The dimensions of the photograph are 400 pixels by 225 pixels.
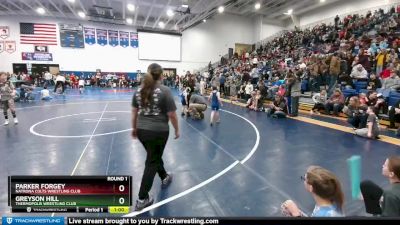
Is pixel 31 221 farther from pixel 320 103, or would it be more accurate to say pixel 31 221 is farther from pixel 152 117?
pixel 320 103

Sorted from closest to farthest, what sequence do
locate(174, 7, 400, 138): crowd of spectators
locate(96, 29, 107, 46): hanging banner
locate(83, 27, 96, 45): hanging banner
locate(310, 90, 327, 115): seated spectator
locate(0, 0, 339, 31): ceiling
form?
1. locate(174, 7, 400, 138): crowd of spectators
2. locate(310, 90, 327, 115): seated spectator
3. locate(0, 0, 339, 31): ceiling
4. locate(83, 27, 96, 45): hanging banner
5. locate(96, 29, 107, 46): hanging banner

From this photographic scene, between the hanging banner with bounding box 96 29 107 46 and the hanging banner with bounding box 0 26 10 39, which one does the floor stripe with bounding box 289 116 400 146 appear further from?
the hanging banner with bounding box 0 26 10 39

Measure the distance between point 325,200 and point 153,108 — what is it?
7.20 ft

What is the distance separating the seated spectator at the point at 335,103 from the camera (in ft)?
34.8

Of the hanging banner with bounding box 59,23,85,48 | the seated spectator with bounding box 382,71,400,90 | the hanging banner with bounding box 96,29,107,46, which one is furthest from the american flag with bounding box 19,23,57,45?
the seated spectator with bounding box 382,71,400,90

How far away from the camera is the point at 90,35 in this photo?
94.7 feet

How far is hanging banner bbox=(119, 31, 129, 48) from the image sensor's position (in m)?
30.0

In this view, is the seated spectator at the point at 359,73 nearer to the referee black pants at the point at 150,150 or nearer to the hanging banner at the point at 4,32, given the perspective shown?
the referee black pants at the point at 150,150

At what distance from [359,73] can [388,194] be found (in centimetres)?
1115

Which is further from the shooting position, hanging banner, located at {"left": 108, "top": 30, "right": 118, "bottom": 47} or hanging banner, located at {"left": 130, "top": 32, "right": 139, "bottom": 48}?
hanging banner, located at {"left": 130, "top": 32, "right": 139, "bottom": 48}

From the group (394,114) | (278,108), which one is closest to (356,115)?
(394,114)

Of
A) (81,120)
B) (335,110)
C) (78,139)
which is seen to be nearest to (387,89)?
(335,110)

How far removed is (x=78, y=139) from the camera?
7102 millimetres
